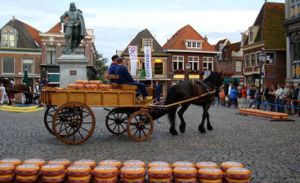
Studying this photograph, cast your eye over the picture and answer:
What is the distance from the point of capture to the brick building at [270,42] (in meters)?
39.4

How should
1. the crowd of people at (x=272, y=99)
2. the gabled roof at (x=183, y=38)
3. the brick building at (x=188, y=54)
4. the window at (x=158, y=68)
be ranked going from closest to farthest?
the crowd of people at (x=272, y=99) < the window at (x=158, y=68) < the brick building at (x=188, y=54) < the gabled roof at (x=183, y=38)

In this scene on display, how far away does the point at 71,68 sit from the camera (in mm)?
19656

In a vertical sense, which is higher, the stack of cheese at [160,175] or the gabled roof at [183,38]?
the gabled roof at [183,38]

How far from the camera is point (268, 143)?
9531mm

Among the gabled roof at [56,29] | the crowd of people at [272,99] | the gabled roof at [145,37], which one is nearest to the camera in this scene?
the crowd of people at [272,99]

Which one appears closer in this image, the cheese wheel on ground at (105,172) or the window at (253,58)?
the cheese wheel on ground at (105,172)

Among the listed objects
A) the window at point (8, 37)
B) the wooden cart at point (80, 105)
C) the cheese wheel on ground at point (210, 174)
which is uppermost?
the window at point (8, 37)

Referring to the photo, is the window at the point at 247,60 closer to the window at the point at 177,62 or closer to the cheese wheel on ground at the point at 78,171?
the window at the point at 177,62

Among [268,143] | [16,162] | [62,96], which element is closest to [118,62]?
[62,96]

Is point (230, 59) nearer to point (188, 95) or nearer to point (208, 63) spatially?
point (208, 63)

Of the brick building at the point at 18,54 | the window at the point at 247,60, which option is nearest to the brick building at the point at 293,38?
the window at the point at 247,60

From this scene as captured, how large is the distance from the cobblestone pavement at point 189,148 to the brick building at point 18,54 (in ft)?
121

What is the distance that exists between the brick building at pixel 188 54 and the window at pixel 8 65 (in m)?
20.9

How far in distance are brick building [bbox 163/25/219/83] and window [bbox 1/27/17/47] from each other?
67.2 ft
